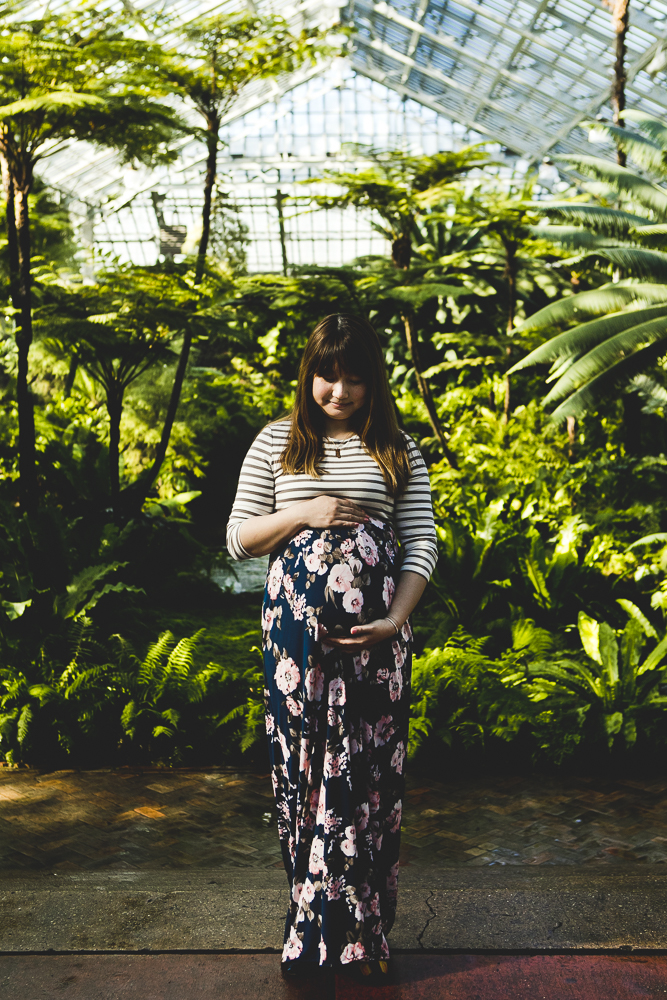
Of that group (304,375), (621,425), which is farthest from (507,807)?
(621,425)

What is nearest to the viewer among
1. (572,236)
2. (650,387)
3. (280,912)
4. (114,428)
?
(280,912)

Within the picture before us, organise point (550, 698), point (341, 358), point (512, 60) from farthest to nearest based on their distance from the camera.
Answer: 1. point (512, 60)
2. point (550, 698)
3. point (341, 358)

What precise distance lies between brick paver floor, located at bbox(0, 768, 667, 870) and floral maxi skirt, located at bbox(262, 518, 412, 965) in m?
0.90

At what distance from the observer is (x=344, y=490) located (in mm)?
2164

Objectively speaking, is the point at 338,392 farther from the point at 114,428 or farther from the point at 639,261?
the point at 639,261

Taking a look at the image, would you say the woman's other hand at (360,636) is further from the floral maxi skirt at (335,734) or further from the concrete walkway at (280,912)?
the concrete walkway at (280,912)

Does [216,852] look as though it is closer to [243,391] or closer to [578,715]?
[578,715]

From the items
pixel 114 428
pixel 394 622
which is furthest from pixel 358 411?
pixel 114 428

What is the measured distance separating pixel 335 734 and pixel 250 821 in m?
1.45

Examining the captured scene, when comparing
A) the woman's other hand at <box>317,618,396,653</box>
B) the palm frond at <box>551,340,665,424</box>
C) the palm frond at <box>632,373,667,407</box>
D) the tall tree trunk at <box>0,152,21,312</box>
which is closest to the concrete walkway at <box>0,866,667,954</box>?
the woman's other hand at <box>317,618,396,653</box>

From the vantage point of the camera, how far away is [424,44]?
814 inches

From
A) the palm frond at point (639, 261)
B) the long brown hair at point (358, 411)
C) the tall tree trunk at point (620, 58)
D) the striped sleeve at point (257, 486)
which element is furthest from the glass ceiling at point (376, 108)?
the striped sleeve at point (257, 486)

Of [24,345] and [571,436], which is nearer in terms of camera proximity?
[24,345]

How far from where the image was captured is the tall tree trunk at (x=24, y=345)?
17.0 feet
